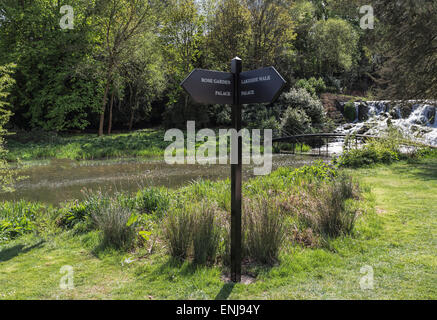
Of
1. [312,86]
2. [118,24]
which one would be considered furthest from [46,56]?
[312,86]

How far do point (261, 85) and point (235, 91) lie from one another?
341 millimetres

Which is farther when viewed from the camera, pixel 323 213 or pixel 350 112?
pixel 350 112

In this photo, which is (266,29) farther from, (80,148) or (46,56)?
(80,148)

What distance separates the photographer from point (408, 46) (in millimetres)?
13203

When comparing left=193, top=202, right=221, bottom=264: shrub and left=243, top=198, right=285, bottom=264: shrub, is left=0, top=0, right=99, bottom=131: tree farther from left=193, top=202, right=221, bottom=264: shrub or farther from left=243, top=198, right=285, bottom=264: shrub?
left=243, top=198, right=285, bottom=264: shrub

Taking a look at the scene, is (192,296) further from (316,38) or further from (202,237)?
(316,38)

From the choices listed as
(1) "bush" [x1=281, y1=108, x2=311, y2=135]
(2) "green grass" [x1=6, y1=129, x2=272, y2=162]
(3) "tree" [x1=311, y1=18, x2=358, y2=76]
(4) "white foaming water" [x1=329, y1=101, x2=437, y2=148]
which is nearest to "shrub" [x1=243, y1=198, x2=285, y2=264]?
(2) "green grass" [x1=6, y1=129, x2=272, y2=162]

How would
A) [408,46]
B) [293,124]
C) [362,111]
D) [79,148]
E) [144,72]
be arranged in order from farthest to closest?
[362,111] → [144,72] → [293,124] → [79,148] → [408,46]

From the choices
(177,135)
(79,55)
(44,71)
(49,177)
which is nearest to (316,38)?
(177,135)

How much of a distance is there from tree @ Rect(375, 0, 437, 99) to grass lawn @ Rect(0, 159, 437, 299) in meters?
9.63

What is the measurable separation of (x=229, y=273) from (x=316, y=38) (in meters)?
35.9

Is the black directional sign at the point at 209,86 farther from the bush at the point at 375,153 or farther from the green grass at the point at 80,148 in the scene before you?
the green grass at the point at 80,148

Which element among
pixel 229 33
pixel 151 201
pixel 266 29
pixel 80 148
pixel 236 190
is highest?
pixel 266 29

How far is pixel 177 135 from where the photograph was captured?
76.5 ft
